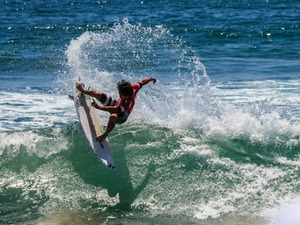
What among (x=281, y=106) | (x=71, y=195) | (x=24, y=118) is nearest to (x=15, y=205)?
(x=71, y=195)

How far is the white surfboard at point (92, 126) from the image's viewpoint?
469 inches

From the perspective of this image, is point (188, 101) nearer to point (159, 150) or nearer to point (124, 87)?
point (159, 150)

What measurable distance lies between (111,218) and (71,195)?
1260 millimetres

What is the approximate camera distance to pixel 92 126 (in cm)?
1274

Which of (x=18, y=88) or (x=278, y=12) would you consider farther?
(x=278, y=12)

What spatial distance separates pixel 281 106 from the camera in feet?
55.4

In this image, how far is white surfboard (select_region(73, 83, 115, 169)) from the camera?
11914 mm

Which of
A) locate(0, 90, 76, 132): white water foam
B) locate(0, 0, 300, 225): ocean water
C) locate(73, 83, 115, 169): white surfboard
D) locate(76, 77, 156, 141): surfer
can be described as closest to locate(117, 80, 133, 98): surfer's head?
locate(76, 77, 156, 141): surfer

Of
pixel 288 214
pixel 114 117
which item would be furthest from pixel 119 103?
pixel 288 214

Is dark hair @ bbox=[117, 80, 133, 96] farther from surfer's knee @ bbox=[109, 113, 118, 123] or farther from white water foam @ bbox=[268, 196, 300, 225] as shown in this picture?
white water foam @ bbox=[268, 196, 300, 225]

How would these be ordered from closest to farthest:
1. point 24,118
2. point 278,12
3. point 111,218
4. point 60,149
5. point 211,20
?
point 111,218
point 60,149
point 24,118
point 211,20
point 278,12

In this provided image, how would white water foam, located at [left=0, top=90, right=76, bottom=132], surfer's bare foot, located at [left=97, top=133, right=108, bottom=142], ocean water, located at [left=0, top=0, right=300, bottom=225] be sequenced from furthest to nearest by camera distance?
1. white water foam, located at [left=0, top=90, right=76, bottom=132]
2. surfer's bare foot, located at [left=97, top=133, right=108, bottom=142]
3. ocean water, located at [left=0, top=0, right=300, bottom=225]

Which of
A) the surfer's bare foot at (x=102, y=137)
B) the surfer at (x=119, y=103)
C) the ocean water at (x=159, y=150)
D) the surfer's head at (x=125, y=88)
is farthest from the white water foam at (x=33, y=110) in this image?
the surfer's head at (x=125, y=88)

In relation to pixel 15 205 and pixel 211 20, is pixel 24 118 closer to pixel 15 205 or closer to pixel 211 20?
pixel 15 205
